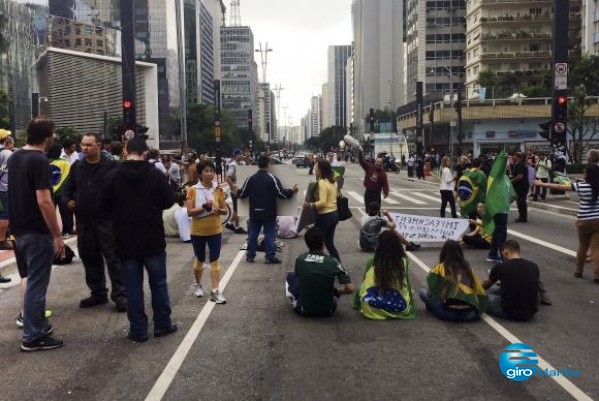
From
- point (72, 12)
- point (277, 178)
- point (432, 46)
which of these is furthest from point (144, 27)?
point (277, 178)

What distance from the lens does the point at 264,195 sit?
10.1m

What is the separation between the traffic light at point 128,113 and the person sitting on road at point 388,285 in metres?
14.9

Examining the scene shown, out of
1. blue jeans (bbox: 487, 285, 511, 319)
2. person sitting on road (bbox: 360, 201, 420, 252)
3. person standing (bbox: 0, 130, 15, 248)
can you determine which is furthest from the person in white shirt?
person standing (bbox: 0, 130, 15, 248)

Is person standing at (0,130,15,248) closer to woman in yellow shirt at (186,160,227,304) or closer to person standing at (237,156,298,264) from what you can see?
woman in yellow shirt at (186,160,227,304)

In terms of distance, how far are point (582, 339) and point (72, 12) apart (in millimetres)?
127553

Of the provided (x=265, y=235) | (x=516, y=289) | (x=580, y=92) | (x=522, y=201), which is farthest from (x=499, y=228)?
(x=580, y=92)

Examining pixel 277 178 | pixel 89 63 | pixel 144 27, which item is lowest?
pixel 277 178

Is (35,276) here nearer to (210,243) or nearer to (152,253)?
(152,253)

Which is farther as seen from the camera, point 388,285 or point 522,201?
point 522,201

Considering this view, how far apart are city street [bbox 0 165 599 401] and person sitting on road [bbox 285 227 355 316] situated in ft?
0.51

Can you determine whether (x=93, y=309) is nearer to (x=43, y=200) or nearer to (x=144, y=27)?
(x=43, y=200)

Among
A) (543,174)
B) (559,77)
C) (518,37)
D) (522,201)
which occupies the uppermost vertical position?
(518,37)

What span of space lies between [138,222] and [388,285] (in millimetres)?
2750

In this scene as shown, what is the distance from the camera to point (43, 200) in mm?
5500
